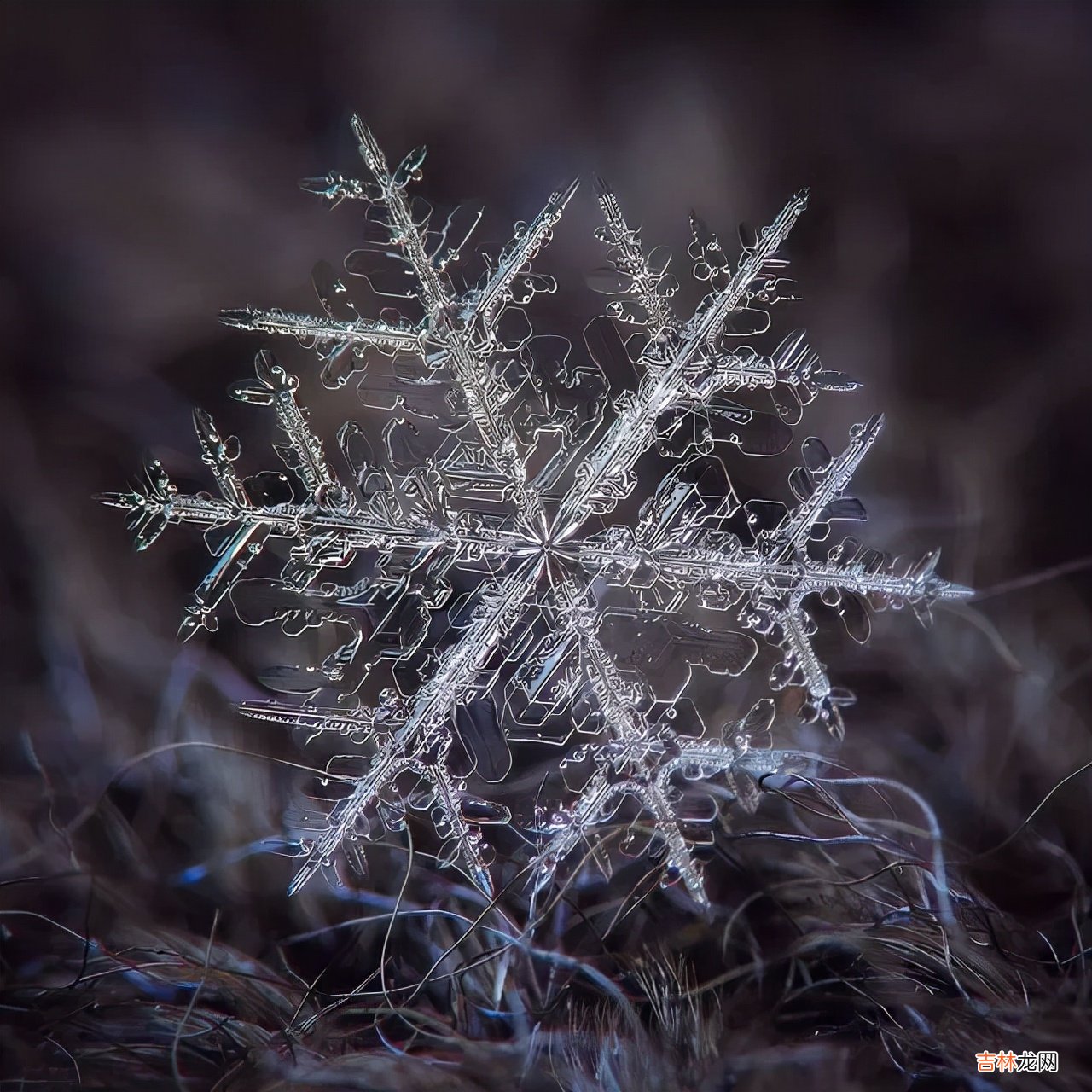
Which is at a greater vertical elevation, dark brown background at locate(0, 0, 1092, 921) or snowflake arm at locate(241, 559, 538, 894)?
dark brown background at locate(0, 0, 1092, 921)

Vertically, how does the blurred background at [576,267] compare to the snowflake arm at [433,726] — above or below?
above

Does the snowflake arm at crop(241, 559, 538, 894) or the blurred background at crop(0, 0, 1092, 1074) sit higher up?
the blurred background at crop(0, 0, 1092, 1074)

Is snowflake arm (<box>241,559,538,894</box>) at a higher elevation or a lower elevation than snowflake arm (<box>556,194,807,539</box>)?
lower

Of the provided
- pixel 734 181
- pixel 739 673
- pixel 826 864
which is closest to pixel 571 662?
pixel 739 673

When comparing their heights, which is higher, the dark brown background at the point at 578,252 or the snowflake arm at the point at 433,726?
the dark brown background at the point at 578,252

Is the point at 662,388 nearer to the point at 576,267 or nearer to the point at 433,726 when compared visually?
the point at 576,267
